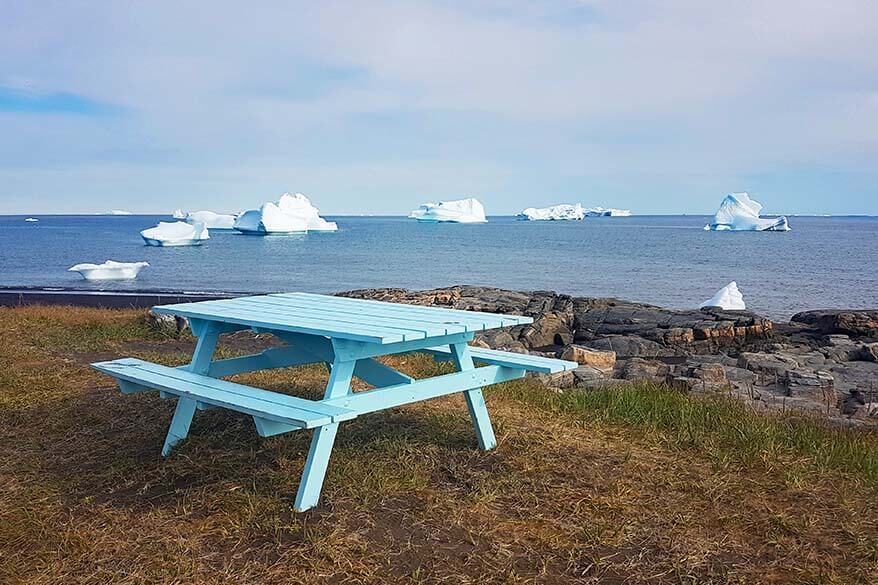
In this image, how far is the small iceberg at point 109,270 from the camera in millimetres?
30719

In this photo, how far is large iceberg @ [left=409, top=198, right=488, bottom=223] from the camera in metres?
108

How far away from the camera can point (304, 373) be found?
647 cm

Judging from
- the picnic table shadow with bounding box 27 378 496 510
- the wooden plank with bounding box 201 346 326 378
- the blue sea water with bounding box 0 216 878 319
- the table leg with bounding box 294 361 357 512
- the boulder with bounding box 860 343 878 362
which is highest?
the wooden plank with bounding box 201 346 326 378

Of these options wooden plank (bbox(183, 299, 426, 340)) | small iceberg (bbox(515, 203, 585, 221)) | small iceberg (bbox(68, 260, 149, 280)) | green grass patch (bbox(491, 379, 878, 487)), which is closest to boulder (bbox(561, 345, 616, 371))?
green grass patch (bbox(491, 379, 878, 487))

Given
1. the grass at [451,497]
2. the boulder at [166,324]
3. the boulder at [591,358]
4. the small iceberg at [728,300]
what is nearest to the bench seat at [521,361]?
the grass at [451,497]

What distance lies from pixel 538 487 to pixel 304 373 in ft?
10.5

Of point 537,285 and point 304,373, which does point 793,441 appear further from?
point 537,285

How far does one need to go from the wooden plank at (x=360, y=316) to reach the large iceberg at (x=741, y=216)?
84.5 meters

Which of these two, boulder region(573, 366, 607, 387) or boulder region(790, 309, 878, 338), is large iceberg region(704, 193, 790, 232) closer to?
boulder region(790, 309, 878, 338)

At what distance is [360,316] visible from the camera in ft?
13.6

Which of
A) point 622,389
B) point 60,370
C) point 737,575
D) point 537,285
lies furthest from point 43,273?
point 737,575

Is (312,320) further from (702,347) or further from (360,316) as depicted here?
(702,347)

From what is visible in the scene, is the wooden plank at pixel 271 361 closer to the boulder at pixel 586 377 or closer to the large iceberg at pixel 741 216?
the boulder at pixel 586 377

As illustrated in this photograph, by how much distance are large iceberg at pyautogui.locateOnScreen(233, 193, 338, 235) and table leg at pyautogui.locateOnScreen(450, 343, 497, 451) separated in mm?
61144
